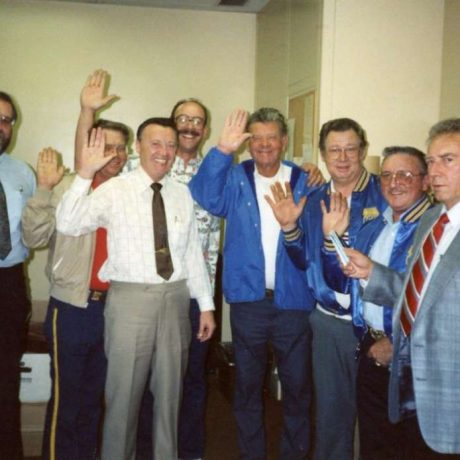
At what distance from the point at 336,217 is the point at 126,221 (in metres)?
0.84

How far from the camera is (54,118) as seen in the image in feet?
14.9

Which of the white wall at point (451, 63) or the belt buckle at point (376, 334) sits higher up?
the white wall at point (451, 63)

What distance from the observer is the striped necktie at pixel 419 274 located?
1.72 m

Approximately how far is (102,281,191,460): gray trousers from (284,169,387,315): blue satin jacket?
21.4 inches

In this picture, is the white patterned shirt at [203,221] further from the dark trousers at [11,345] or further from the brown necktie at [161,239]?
the dark trousers at [11,345]

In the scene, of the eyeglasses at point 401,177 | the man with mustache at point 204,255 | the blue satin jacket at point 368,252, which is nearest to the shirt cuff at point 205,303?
the man with mustache at point 204,255

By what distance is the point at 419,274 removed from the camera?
175cm

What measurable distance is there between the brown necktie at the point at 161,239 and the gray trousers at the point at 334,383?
2.24 feet

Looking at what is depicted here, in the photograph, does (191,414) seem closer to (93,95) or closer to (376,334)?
(376,334)

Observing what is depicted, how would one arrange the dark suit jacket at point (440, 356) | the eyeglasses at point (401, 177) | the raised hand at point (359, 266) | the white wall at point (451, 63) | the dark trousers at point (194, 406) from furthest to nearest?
1. the white wall at point (451, 63)
2. the dark trousers at point (194, 406)
3. the eyeglasses at point (401, 177)
4. the raised hand at point (359, 266)
5. the dark suit jacket at point (440, 356)

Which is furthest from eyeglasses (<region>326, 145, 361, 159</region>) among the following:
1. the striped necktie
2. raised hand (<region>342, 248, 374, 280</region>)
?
the striped necktie

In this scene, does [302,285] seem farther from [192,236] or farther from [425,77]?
[425,77]

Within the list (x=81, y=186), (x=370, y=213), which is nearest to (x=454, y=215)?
(x=370, y=213)

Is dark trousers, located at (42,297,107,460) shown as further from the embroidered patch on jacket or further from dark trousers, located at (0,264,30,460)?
the embroidered patch on jacket
